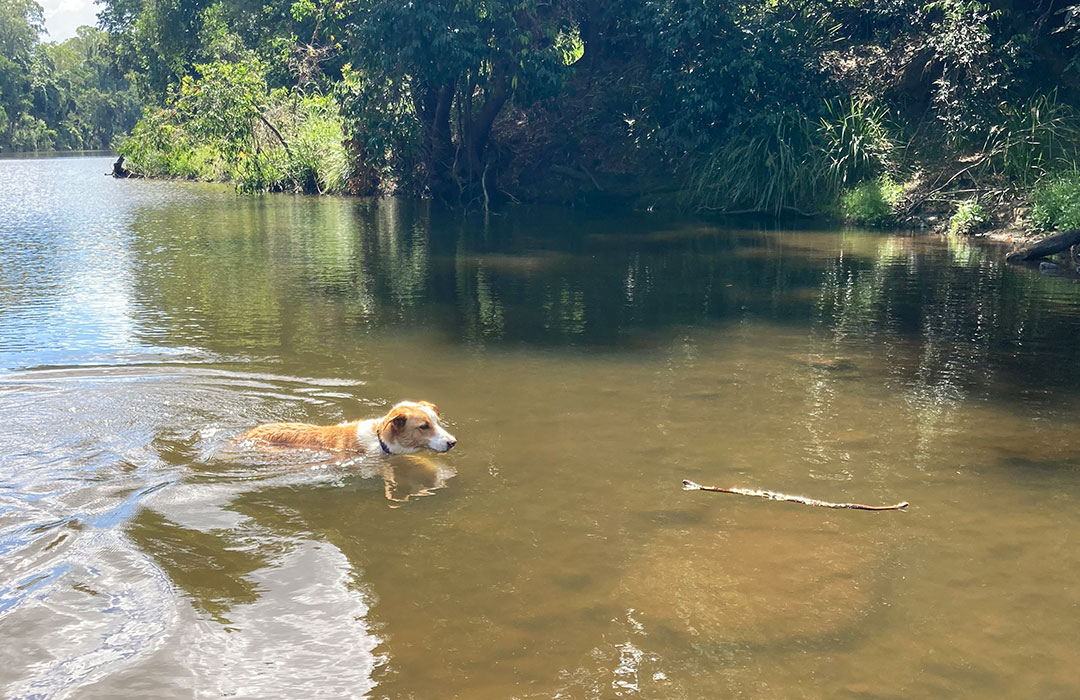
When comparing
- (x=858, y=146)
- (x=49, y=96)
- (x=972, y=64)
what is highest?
(x=49, y=96)

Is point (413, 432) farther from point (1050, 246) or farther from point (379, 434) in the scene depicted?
point (1050, 246)

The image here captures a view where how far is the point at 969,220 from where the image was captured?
61.6 feet

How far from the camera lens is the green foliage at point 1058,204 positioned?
16.4m

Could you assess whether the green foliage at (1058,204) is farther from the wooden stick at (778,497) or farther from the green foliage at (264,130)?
the green foliage at (264,130)

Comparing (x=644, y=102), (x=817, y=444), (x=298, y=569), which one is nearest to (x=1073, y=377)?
(x=817, y=444)

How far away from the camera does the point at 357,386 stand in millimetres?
8609

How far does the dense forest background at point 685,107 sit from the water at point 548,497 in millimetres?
8388

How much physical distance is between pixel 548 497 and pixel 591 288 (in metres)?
7.63

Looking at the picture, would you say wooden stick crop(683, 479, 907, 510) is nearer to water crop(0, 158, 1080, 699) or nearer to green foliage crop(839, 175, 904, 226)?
water crop(0, 158, 1080, 699)

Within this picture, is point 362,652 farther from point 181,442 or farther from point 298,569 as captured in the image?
point 181,442

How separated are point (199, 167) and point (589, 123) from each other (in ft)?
59.2

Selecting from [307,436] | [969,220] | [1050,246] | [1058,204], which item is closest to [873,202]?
[969,220]

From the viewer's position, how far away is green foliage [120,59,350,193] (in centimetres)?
3028

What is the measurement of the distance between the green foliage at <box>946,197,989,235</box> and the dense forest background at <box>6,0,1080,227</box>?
0.05 meters
